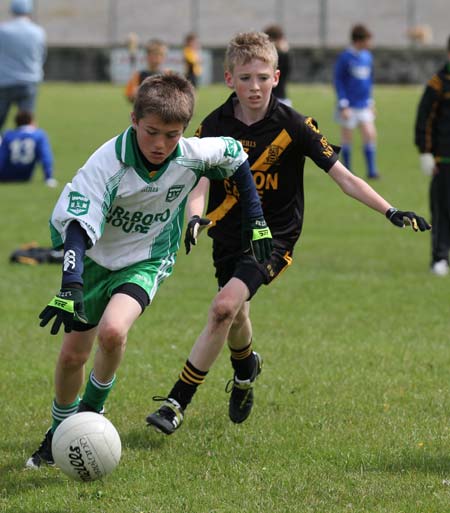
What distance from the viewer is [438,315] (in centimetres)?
933

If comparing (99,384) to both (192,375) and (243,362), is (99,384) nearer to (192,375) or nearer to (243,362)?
(192,375)

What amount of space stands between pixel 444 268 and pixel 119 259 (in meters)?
6.45

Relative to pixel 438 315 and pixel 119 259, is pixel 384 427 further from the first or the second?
pixel 438 315

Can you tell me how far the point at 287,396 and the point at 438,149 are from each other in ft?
16.3

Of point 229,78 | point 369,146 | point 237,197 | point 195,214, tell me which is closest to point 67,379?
point 195,214

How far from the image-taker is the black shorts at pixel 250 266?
19.9 feet

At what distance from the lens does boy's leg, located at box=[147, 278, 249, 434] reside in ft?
19.3

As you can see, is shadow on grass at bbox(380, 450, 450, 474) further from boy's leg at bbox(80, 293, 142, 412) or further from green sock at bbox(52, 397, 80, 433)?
green sock at bbox(52, 397, 80, 433)

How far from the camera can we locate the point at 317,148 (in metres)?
6.20

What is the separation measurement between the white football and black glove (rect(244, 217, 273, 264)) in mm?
1201

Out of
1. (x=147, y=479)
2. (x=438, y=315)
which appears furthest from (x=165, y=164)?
(x=438, y=315)

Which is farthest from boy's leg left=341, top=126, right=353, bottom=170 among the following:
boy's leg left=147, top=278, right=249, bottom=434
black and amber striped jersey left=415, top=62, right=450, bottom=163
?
boy's leg left=147, top=278, right=249, bottom=434

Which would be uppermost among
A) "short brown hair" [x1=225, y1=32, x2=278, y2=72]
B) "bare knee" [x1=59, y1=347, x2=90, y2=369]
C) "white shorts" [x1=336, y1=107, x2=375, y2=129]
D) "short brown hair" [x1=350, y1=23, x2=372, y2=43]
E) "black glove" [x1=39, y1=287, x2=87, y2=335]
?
"short brown hair" [x1=225, y1=32, x2=278, y2=72]

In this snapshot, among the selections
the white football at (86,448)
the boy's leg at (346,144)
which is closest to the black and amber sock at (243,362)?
the white football at (86,448)
